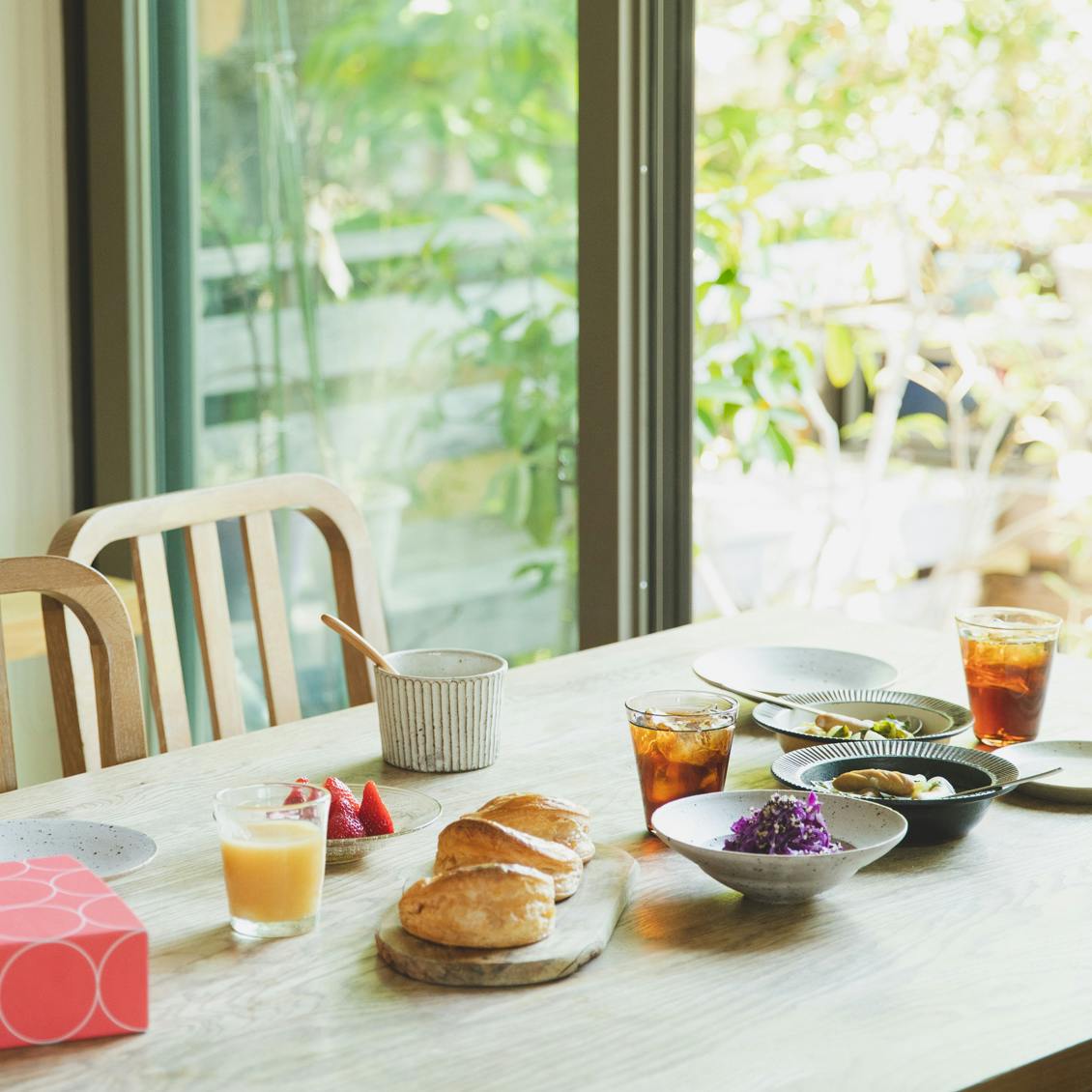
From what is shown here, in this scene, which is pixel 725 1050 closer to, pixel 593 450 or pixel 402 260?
pixel 593 450

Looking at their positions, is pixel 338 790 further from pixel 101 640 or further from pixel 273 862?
pixel 101 640

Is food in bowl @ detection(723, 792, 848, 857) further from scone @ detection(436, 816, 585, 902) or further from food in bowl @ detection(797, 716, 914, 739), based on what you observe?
food in bowl @ detection(797, 716, 914, 739)

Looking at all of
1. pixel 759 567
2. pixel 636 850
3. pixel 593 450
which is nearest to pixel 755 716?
pixel 636 850

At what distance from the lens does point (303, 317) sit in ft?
8.56

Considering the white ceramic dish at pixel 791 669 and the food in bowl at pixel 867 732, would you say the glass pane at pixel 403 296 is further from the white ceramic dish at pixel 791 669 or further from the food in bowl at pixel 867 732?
the food in bowl at pixel 867 732

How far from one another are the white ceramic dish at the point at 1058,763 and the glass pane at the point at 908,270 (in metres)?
1.66

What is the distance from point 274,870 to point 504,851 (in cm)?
14

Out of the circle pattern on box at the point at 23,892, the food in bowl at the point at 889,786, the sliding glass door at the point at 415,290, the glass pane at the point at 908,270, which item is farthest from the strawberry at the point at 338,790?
the glass pane at the point at 908,270

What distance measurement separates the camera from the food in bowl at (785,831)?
3.15 feet

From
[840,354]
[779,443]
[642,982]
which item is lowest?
[642,982]

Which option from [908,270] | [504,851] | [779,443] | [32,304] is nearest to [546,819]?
[504,851]

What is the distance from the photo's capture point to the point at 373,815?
1.08 metres

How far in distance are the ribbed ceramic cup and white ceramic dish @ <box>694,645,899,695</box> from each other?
0.28 m

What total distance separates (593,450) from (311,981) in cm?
129
